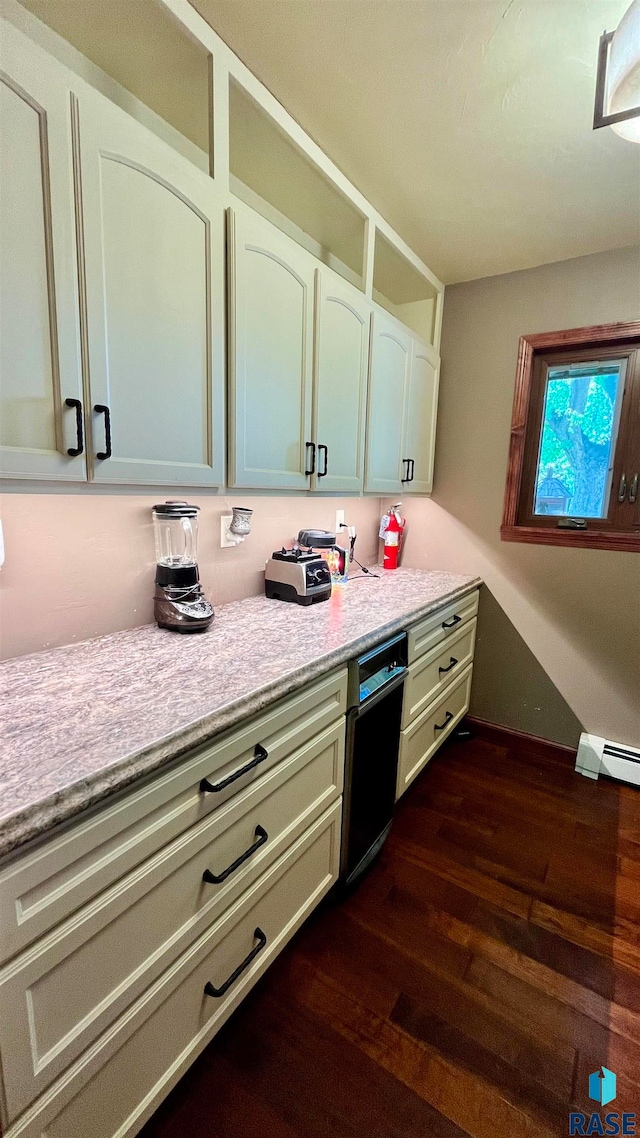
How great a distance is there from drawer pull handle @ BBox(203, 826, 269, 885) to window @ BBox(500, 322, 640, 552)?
2.01m

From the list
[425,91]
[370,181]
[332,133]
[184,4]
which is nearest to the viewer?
[184,4]

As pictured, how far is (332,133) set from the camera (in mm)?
1412

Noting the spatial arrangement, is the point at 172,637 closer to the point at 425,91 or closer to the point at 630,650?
the point at 425,91

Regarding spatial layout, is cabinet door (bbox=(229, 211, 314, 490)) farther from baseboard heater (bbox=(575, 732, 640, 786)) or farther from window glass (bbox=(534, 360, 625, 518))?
baseboard heater (bbox=(575, 732, 640, 786))

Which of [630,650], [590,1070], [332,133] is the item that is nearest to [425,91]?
[332,133]

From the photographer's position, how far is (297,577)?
1.73 metres

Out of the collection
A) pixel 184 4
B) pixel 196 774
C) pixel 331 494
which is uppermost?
pixel 184 4

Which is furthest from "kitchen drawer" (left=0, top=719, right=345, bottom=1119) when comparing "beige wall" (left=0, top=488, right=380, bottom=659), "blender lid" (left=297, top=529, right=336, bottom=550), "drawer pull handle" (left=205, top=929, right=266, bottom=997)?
"blender lid" (left=297, top=529, right=336, bottom=550)

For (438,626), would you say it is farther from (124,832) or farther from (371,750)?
(124,832)

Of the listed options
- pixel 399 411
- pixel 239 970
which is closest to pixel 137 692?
pixel 239 970

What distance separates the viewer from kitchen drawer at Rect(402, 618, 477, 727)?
1725 millimetres

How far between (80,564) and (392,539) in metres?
1.74

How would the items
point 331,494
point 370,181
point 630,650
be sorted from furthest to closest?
point 630,650 < point 331,494 < point 370,181

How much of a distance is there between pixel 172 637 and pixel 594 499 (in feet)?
7.05
